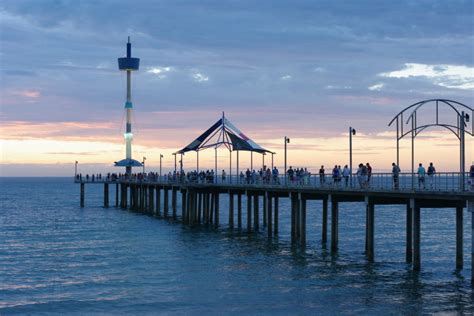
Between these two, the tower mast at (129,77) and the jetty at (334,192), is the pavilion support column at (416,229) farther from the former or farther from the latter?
the tower mast at (129,77)

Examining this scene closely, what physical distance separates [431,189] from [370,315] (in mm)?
8386

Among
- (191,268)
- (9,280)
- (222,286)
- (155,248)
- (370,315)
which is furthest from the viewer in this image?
(155,248)

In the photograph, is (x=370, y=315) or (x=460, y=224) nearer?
(x=370, y=315)

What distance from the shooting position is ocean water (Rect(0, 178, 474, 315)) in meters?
28.3

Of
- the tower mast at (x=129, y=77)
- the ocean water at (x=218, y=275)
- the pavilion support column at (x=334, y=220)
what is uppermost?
the tower mast at (x=129, y=77)

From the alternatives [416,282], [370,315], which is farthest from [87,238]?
[370,315]

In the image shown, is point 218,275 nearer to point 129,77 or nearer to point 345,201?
point 345,201

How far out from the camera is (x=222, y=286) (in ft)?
105

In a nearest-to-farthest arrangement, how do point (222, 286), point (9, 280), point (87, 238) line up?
point (222, 286), point (9, 280), point (87, 238)

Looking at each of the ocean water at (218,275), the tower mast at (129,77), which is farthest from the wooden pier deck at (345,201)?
the tower mast at (129,77)

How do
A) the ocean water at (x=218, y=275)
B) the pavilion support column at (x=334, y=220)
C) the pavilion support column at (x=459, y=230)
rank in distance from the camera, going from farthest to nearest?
1. the pavilion support column at (x=334, y=220)
2. the pavilion support column at (x=459, y=230)
3. the ocean water at (x=218, y=275)

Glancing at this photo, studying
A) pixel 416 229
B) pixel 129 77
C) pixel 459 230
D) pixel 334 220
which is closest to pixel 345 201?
pixel 334 220

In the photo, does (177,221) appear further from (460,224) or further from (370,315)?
(370,315)

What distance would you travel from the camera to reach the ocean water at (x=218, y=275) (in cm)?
2828
